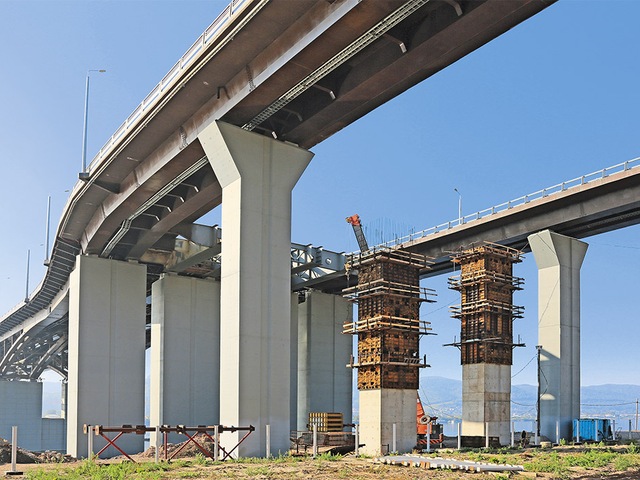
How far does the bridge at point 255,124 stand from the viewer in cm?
2886

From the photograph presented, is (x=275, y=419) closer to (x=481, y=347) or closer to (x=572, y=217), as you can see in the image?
(x=481, y=347)

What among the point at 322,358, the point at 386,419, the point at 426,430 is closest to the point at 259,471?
the point at 386,419

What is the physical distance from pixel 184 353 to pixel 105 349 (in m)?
7.69

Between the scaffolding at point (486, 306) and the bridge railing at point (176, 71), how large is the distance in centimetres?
2230

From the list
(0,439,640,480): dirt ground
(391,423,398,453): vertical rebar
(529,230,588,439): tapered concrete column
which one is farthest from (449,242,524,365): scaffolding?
(0,439,640,480): dirt ground

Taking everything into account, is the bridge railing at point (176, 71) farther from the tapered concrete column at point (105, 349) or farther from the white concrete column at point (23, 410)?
the white concrete column at point (23, 410)

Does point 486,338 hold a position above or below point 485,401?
above

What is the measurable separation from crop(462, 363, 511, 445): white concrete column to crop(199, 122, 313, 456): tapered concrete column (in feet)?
45.8

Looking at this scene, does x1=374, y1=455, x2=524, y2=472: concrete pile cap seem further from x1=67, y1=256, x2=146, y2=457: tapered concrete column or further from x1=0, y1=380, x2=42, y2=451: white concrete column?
x1=0, y1=380, x2=42, y2=451: white concrete column

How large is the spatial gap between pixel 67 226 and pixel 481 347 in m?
31.4

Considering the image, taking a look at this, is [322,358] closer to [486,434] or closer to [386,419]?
[486,434]

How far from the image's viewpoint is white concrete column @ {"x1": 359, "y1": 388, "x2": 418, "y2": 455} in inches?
1536

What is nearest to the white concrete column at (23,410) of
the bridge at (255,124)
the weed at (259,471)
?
the bridge at (255,124)

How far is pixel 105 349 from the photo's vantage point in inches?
2226
